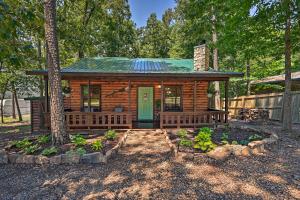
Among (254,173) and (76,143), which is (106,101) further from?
(254,173)

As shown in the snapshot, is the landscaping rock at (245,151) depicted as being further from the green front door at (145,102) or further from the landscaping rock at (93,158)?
Answer: the green front door at (145,102)

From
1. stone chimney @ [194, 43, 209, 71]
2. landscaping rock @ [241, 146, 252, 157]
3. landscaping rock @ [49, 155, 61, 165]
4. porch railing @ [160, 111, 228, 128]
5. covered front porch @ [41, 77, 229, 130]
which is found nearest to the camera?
landscaping rock @ [49, 155, 61, 165]

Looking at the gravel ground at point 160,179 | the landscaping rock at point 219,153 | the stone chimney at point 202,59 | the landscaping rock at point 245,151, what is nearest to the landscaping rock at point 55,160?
the gravel ground at point 160,179

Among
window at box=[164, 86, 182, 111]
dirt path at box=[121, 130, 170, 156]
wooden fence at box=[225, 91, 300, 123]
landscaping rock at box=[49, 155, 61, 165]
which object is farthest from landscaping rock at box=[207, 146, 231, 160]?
wooden fence at box=[225, 91, 300, 123]

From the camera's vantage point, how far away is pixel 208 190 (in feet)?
11.9

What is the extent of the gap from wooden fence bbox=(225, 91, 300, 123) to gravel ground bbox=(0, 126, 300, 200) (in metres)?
7.16

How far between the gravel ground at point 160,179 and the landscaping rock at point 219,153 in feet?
0.51

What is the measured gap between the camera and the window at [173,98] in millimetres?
11281

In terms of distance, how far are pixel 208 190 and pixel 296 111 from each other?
10435 millimetres

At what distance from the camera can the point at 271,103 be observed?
13055 mm

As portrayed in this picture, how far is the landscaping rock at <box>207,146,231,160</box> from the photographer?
17.1 feet

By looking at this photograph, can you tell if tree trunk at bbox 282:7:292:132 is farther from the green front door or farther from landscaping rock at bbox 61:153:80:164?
landscaping rock at bbox 61:153:80:164

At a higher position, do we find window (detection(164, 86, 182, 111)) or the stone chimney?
the stone chimney

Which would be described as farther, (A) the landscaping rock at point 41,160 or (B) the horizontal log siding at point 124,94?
(B) the horizontal log siding at point 124,94
